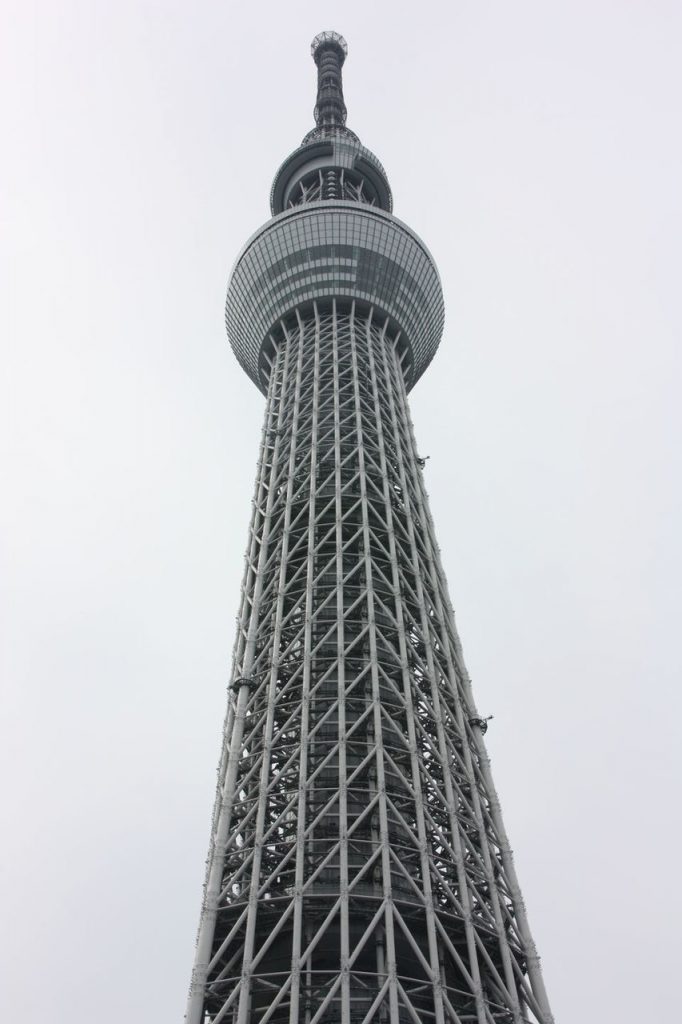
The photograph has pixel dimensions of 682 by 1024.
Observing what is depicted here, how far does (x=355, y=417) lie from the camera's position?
7425cm

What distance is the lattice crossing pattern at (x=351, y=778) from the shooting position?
43656 millimetres

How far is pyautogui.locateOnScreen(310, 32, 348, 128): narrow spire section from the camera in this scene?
360 feet

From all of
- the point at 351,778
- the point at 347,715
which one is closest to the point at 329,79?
the point at 347,715

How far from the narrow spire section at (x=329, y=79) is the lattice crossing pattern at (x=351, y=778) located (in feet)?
161

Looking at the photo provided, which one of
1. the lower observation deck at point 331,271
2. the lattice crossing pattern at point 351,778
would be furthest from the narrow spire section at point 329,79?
the lattice crossing pattern at point 351,778

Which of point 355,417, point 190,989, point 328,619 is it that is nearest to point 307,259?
point 355,417

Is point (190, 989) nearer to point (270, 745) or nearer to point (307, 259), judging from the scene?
point (270, 745)

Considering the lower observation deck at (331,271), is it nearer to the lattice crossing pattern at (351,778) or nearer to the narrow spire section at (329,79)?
the lattice crossing pattern at (351,778)

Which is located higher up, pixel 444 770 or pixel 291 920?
pixel 444 770

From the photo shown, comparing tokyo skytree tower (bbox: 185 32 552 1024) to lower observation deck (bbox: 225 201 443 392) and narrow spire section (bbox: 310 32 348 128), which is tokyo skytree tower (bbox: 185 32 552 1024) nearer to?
lower observation deck (bbox: 225 201 443 392)

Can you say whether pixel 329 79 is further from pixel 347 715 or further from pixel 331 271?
pixel 347 715

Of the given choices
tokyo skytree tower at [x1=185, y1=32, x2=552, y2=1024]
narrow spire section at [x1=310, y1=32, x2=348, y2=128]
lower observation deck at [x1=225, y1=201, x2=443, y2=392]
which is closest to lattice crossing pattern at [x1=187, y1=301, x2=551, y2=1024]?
tokyo skytree tower at [x1=185, y1=32, x2=552, y2=1024]

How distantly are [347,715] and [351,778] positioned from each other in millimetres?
6173

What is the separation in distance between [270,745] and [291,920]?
1113 centimetres
